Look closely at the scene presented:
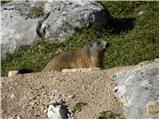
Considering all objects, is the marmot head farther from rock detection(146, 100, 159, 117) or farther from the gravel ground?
rock detection(146, 100, 159, 117)

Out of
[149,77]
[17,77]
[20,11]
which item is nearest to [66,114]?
[149,77]

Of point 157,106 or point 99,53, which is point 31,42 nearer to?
point 99,53

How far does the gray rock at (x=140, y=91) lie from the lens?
7699 millimetres

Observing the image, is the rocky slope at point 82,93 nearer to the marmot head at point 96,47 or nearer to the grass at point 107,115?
the grass at point 107,115

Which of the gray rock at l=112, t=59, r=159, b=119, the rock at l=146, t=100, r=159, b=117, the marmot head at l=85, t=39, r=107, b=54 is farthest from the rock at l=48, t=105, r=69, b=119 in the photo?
the marmot head at l=85, t=39, r=107, b=54

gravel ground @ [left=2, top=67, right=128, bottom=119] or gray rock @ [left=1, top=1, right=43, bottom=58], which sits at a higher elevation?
gravel ground @ [left=2, top=67, right=128, bottom=119]

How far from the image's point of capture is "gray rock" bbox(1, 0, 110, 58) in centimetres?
1675

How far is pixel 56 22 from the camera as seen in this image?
55.9ft

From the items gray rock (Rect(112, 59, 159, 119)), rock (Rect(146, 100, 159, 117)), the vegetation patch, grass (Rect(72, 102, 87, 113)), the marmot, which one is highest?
rock (Rect(146, 100, 159, 117))

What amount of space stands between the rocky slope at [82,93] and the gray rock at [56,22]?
675 centimetres

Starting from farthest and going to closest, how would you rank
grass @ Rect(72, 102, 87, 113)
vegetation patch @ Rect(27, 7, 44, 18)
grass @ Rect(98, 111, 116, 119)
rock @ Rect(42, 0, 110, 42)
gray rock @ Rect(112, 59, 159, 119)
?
vegetation patch @ Rect(27, 7, 44, 18) → rock @ Rect(42, 0, 110, 42) → grass @ Rect(72, 102, 87, 113) → grass @ Rect(98, 111, 116, 119) → gray rock @ Rect(112, 59, 159, 119)

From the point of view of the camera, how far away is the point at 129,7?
744 inches

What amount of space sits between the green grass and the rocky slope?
14.8 feet

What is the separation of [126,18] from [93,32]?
1.97m
